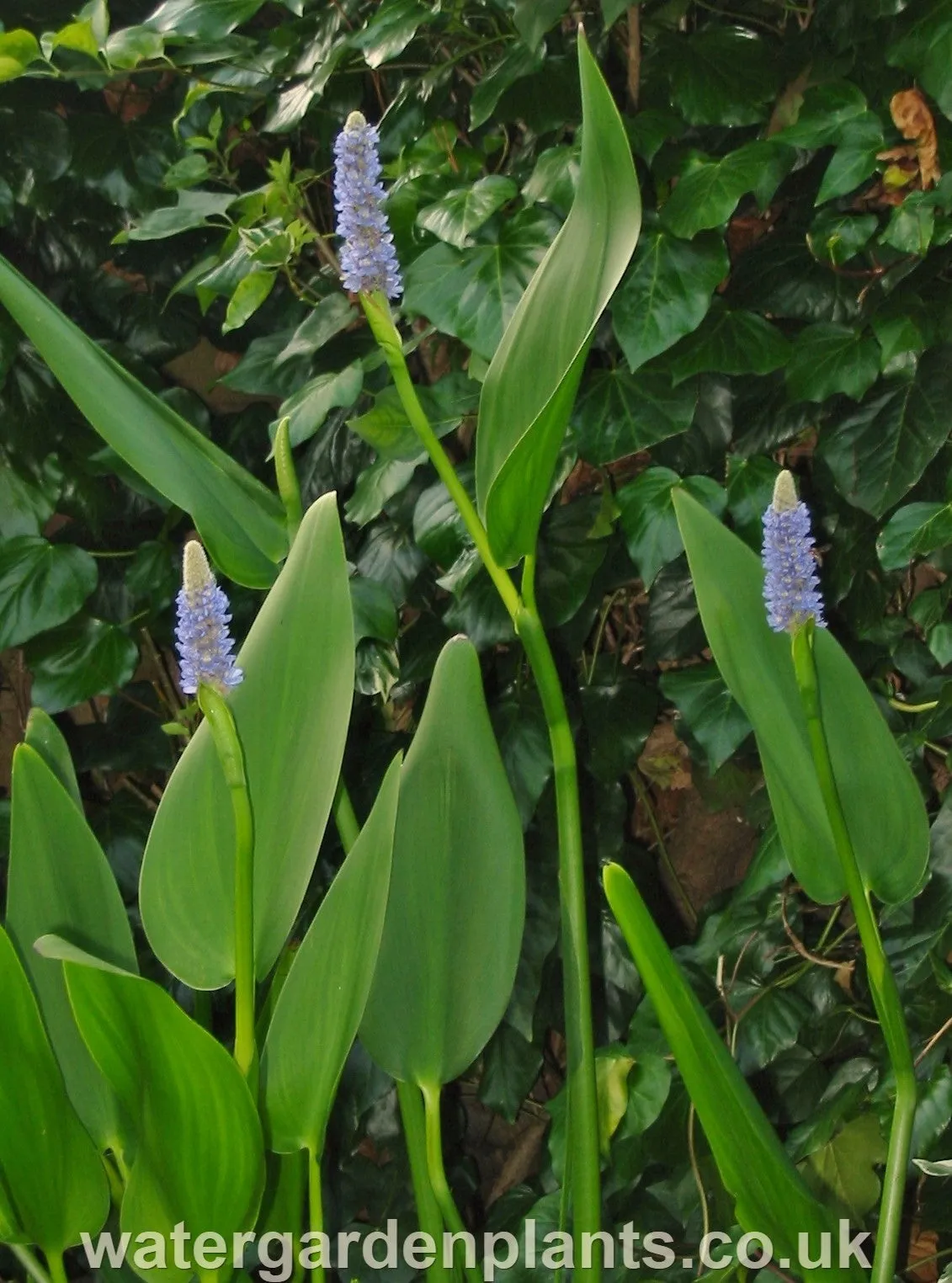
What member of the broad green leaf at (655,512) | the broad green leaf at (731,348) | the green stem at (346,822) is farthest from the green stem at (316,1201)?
the broad green leaf at (731,348)

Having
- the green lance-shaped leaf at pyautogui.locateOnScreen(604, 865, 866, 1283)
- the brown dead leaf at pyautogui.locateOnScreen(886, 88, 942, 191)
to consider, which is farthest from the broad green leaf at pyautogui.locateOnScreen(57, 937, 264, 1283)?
the brown dead leaf at pyautogui.locateOnScreen(886, 88, 942, 191)

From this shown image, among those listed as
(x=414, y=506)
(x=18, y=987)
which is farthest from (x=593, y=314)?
(x=414, y=506)

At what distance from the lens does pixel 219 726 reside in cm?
44

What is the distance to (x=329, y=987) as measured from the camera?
1.57ft

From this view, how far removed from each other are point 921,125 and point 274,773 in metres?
0.53

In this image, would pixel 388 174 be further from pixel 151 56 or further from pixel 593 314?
pixel 593 314

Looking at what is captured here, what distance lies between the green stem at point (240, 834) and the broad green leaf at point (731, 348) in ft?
1.45

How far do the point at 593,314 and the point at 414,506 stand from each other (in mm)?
418

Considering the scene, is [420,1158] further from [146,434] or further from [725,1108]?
[146,434]

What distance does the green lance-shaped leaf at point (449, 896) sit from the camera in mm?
544

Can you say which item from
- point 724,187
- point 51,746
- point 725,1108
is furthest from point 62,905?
point 724,187

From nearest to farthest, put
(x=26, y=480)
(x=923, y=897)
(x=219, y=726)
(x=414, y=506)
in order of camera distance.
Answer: (x=219, y=726), (x=923, y=897), (x=414, y=506), (x=26, y=480)

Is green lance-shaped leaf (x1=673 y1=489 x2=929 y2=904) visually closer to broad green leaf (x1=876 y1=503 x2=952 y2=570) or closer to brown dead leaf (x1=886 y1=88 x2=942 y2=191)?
broad green leaf (x1=876 y1=503 x2=952 y2=570)

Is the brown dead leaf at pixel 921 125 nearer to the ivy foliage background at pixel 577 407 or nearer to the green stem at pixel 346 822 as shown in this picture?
the ivy foliage background at pixel 577 407
